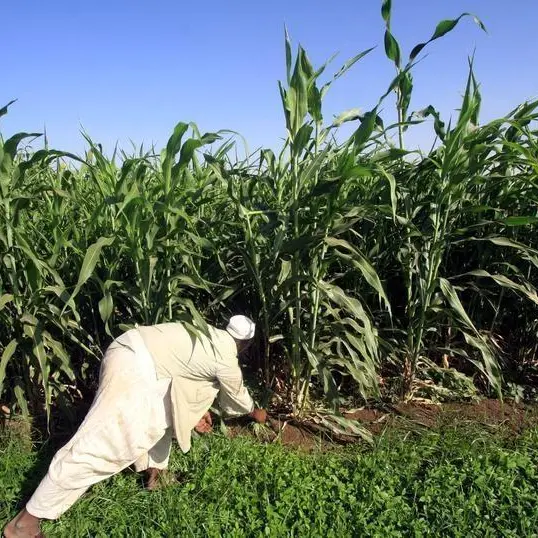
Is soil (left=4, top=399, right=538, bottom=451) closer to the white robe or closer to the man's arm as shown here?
the man's arm

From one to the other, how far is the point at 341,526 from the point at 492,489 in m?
0.81

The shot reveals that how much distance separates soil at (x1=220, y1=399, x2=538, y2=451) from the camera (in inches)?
131

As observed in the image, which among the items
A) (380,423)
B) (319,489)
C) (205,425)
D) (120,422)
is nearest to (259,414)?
(205,425)

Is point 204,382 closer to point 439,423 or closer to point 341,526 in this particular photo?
point 341,526

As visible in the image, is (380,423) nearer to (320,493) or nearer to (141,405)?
(320,493)

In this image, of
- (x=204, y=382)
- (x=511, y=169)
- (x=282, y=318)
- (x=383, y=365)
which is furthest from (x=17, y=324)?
(x=511, y=169)

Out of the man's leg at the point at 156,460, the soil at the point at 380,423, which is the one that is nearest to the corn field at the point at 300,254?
the soil at the point at 380,423

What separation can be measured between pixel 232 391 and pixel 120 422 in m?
0.61

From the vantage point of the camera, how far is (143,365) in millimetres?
2727

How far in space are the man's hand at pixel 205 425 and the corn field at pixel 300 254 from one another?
0.39 meters

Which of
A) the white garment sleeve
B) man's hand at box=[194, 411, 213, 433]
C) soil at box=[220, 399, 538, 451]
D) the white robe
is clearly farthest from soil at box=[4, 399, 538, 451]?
the white robe

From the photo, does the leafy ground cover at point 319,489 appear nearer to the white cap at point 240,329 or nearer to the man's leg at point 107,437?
the man's leg at point 107,437

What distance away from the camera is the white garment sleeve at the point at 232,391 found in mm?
2887

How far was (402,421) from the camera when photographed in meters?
3.48
